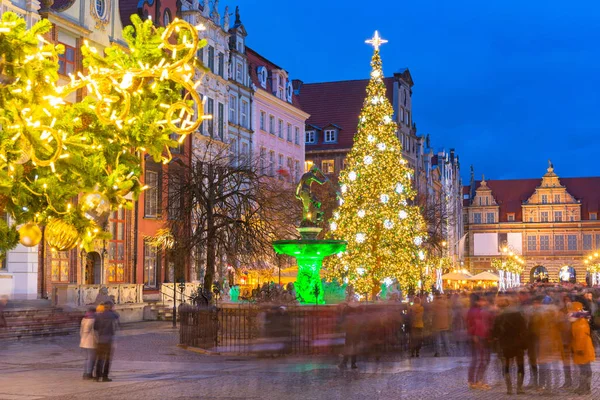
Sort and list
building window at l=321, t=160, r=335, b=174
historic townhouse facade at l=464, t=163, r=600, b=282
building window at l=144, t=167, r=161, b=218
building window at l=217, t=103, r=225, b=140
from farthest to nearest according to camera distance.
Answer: historic townhouse facade at l=464, t=163, r=600, b=282, building window at l=321, t=160, r=335, b=174, building window at l=217, t=103, r=225, b=140, building window at l=144, t=167, r=161, b=218

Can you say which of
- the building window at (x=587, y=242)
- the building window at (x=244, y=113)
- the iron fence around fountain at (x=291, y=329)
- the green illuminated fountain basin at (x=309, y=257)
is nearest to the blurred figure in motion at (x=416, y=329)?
the iron fence around fountain at (x=291, y=329)

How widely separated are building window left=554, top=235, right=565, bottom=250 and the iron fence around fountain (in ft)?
282

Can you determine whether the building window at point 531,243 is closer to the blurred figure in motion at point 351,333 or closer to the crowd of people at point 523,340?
the crowd of people at point 523,340

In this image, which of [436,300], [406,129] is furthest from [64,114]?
[406,129]

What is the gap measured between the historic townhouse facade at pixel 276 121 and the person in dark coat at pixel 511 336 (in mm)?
39723

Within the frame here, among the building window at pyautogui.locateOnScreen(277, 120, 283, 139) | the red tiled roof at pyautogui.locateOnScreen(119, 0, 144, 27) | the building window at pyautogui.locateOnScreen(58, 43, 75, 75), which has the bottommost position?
the building window at pyautogui.locateOnScreen(58, 43, 75, 75)

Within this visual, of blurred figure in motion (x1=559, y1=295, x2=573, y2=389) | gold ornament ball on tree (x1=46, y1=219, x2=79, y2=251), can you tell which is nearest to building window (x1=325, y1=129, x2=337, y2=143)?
blurred figure in motion (x1=559, y1=295, x2=573, y2=389)

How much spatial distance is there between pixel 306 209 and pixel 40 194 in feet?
64.2

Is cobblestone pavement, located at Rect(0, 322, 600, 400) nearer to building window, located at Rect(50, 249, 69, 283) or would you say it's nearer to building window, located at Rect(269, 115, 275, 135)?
building window, located at Rect(50, 249, 69, 283)

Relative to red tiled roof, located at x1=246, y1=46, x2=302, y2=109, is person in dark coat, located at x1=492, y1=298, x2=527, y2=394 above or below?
below

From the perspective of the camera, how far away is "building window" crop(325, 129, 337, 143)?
73.9 meters

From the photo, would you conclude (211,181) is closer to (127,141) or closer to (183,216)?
(183,216)

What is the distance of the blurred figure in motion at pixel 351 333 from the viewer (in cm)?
1883

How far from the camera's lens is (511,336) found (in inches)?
602
